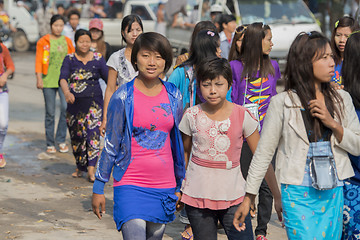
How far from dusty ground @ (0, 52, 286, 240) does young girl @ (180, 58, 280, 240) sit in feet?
6.27

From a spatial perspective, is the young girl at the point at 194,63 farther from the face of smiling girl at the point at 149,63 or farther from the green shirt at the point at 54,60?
the green shirt at the point at 54,60

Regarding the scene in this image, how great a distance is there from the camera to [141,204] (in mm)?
4445

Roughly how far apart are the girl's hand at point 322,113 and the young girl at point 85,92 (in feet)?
17.6

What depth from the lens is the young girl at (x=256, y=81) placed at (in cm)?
636


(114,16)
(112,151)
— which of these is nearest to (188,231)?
(112,151)

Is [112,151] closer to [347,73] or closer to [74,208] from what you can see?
[347,73]

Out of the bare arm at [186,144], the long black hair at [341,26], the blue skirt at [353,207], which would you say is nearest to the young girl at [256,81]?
the long black hair at [341,26]

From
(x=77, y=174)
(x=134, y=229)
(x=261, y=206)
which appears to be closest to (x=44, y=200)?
(x=77, y=174)

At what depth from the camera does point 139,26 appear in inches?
280

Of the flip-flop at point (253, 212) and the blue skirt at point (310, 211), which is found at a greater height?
the blue skirt at point (310, 211)

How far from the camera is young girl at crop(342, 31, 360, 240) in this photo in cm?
415

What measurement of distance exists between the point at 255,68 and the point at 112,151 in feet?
7.43

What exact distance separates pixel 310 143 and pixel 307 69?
400 mm

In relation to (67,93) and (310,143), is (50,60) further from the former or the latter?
(310,143)
